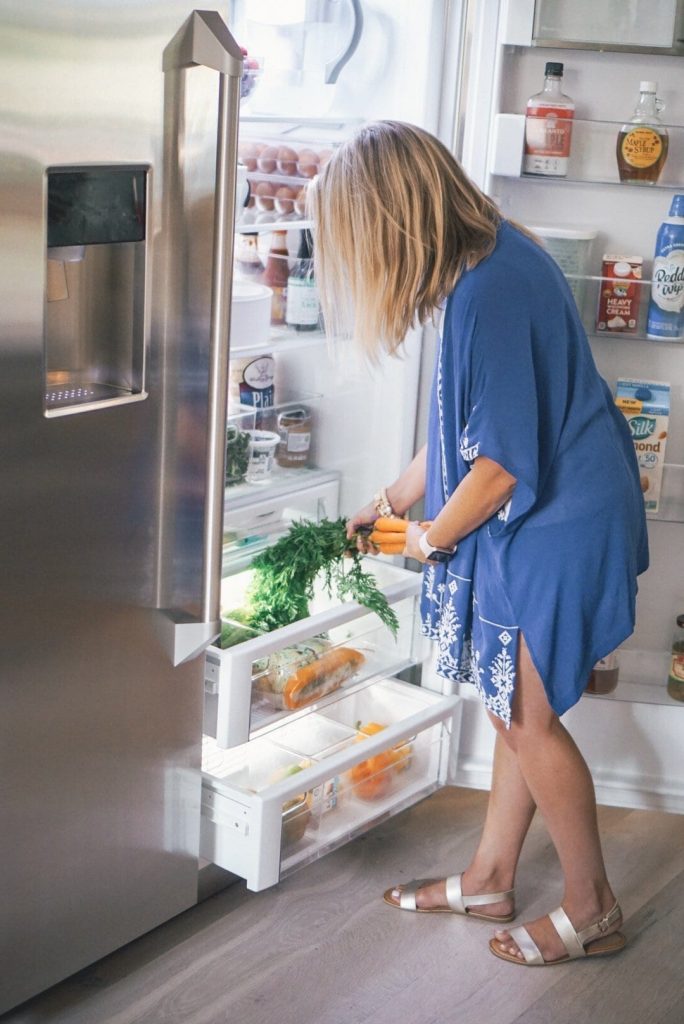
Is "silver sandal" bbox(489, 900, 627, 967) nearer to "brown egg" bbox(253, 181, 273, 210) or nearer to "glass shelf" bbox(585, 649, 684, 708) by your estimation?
"glass shelf" bbox(585, 649, 684, 708)

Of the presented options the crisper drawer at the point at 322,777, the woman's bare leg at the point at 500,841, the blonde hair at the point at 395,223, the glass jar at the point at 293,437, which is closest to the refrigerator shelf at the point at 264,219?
the glass jar at the point at 293,437

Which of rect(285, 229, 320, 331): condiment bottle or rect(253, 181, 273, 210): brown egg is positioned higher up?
rect(253, 181, 273, 210): brown egg

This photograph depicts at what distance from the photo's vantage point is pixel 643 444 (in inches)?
94.5

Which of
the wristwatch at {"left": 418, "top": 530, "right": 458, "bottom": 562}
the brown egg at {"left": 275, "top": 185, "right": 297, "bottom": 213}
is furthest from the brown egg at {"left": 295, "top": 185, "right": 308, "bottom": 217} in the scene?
the wristwatch at {"left": 418, "top": 530, "right": 458, "bottom": 562}

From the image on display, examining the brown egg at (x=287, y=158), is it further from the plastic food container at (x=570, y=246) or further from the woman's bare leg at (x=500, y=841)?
the woman's bare leg at (x=500, y=841)

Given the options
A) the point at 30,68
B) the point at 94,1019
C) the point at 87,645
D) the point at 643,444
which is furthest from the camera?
the point at 643,444

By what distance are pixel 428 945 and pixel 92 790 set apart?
2.14 ft

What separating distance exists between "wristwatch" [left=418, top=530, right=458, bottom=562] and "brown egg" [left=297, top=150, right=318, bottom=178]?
76 cm

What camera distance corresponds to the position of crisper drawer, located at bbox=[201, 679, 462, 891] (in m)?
2.06

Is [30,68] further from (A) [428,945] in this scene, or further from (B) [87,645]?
(A) [428,945]

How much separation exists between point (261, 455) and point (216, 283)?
588 millimetres

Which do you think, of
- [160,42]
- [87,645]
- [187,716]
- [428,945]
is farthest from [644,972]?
[160,42]

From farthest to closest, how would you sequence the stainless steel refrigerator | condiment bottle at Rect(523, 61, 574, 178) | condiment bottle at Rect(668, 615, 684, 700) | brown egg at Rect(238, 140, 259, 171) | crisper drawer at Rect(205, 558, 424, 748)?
condiment bottle at Rect(668, 615, 684, 700) < brown egg at Rect(238, 140, 259, 171) < condiment bottle at Rect(523, 61, 574, 178) < crisper drawer at Rect(205, 558, 424, 748) < the stainless steel refrigerator

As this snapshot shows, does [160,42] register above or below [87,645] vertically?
above
